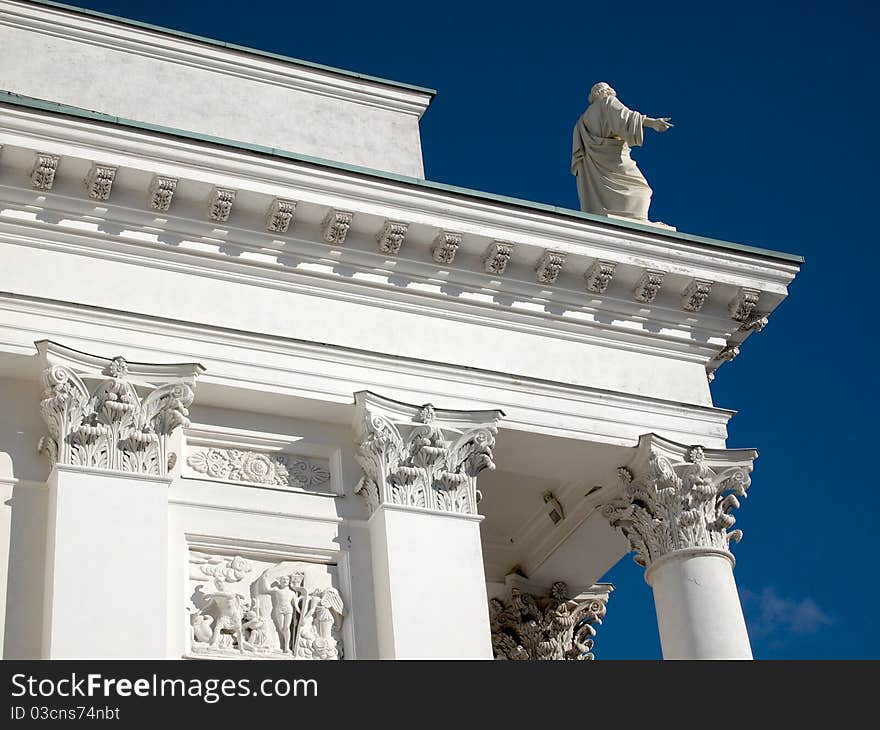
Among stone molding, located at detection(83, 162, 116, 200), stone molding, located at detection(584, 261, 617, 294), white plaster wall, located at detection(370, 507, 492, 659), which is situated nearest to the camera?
white plaster wall, located at detection(370, 507, 492, 659)

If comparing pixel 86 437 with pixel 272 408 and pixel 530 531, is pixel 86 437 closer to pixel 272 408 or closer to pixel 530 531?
pixel 272 408

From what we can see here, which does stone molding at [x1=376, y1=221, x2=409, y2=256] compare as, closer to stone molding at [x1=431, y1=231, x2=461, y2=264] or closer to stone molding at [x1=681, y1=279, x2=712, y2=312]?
stone molding at [x1=431, y1=231, x2=461, y2=264]

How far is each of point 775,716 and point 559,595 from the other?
685 cm

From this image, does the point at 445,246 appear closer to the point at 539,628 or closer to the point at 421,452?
the point at 421,452

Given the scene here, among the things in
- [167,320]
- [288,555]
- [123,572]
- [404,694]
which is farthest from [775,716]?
[167,320]

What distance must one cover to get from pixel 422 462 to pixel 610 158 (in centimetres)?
591

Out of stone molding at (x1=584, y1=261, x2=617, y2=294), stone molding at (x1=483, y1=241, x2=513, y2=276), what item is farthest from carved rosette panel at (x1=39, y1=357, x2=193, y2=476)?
stone molding at (x1=584, y1=261, x2=617, y2=294)

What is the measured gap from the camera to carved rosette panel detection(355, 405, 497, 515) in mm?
18062

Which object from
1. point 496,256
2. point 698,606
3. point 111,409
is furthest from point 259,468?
point 698,606

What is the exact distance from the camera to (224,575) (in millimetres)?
17109

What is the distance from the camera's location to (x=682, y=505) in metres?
19.4

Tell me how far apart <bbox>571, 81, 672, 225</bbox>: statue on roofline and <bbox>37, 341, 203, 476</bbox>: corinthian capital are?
6723mm

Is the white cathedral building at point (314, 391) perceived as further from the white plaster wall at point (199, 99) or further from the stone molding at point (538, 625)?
the stone molding at point (538, 625)

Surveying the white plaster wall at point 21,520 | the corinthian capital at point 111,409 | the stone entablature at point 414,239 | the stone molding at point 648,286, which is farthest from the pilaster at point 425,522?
the white plaster wall at point 21,520
